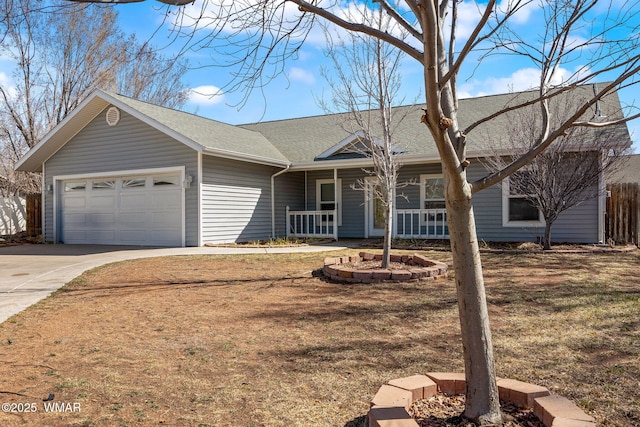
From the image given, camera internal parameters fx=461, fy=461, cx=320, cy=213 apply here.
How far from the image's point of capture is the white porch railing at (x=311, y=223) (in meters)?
15.2

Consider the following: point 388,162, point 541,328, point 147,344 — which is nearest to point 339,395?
point 147,344

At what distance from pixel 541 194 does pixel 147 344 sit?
31.2 ft

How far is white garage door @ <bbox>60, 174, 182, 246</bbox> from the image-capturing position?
43.5 ft

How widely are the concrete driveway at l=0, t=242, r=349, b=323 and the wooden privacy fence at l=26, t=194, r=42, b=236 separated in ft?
13.2

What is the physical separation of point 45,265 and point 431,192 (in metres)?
10.4

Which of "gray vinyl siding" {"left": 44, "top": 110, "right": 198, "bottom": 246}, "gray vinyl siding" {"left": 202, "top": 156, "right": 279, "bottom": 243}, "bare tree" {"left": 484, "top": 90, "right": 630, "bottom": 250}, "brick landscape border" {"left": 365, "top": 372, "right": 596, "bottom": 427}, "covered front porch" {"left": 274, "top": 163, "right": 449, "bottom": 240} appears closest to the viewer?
"brick landscape border" {"left": 365, "top": 372, "right": 596, "bottom": 427}

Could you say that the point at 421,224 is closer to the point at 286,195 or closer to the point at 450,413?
the point at 286,195

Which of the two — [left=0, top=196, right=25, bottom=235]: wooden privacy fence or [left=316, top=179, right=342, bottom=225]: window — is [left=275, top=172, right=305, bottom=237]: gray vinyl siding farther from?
[left=0, top=196, right=25, bottom=235]: wooden privacy fence

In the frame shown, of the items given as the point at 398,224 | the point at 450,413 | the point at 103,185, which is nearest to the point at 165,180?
the point at 103,185

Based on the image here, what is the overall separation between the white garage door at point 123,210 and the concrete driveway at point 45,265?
Result: 97 centimetres

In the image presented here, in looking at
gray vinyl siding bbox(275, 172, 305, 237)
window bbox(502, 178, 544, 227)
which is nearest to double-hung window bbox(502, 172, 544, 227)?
window bbox(502, 178, 544, 227)

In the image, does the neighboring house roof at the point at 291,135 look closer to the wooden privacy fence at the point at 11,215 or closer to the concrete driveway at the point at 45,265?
the concrete driveway at the point at 45,265

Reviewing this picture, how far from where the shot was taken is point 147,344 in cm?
421

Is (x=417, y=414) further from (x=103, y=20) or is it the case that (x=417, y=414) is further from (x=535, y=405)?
(x=103, y=20)
